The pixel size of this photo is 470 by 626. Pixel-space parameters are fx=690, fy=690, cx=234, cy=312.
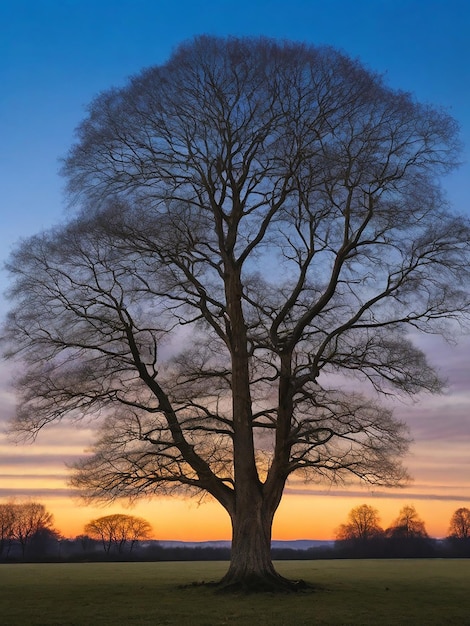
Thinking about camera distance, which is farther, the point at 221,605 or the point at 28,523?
the point at 28,523

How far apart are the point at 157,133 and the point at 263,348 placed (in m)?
7.80

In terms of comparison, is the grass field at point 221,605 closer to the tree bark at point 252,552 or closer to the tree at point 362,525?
the tree bark at point 252,552

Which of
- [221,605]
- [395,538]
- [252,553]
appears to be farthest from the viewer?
[395,538]

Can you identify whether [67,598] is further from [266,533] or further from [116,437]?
[266,533]

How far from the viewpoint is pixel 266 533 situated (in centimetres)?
2072

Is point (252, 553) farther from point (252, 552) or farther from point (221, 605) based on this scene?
point (221, 605)

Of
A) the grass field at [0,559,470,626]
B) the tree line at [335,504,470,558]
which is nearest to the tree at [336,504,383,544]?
the tree line at [335,504,470,558]

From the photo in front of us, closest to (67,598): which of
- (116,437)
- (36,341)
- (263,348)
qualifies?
(116,437)

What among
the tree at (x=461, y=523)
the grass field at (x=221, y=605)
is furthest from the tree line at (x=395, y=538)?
the grass field at (x=221, y=605)

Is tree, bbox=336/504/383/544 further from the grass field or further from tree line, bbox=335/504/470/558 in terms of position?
the grass field

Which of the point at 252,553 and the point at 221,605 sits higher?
the point at 252,553

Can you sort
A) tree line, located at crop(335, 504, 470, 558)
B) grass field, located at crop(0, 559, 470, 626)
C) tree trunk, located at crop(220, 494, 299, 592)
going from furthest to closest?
tree line, located at crop(335, 504, 470, 558) < tree trunk, located at crop(220, 494, 299, 592) < grass field, located at crop(0, 559, 470, 626)

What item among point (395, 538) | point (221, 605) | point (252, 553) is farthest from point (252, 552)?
point (395, 538)

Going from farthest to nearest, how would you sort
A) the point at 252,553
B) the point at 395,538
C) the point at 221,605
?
the point at 395,538
the point at 252,553
the point at 221,605
